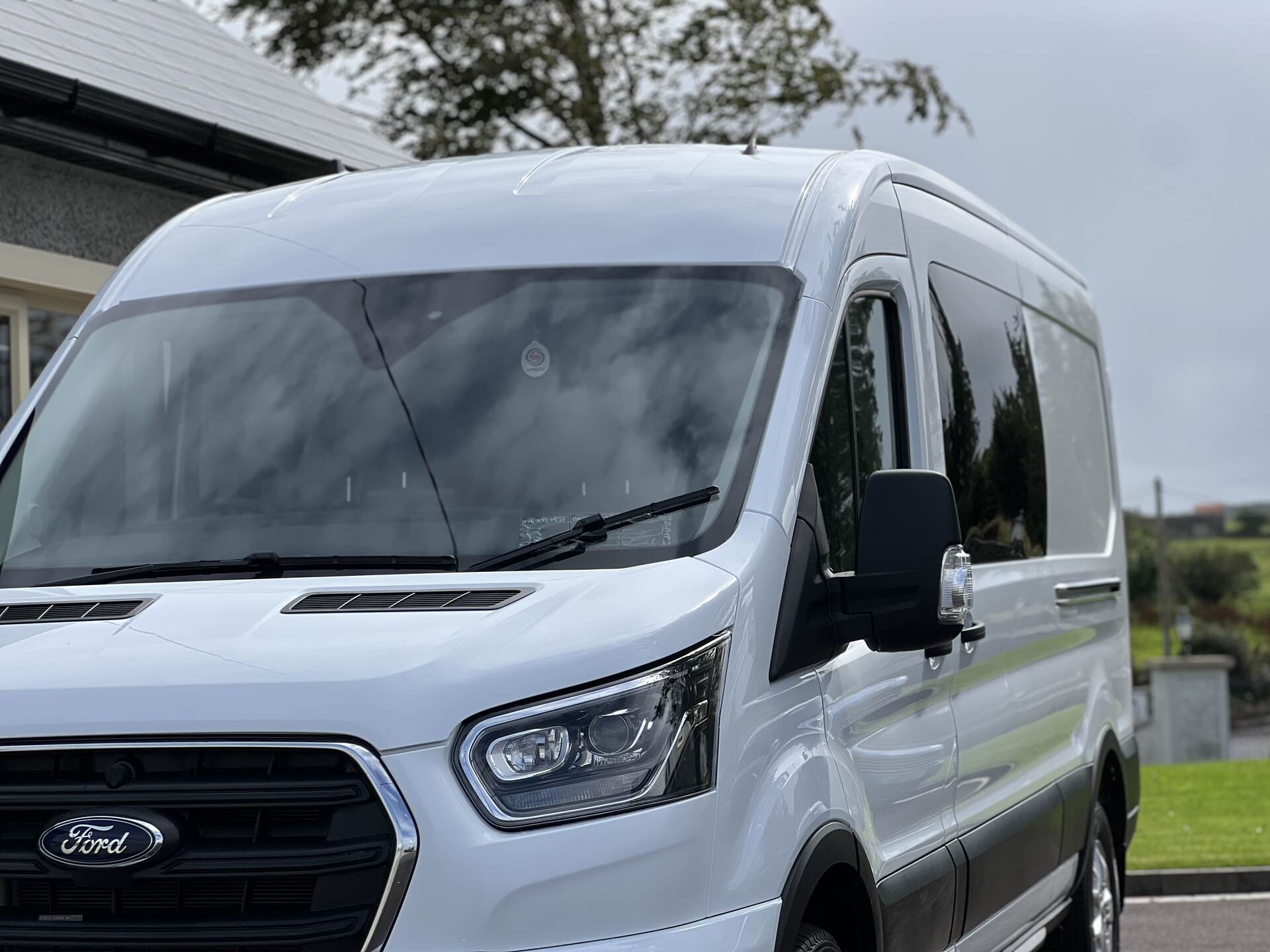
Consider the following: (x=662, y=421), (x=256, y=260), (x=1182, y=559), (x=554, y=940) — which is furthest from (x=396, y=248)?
(x=1182, y=559)

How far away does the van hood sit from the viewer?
309cm

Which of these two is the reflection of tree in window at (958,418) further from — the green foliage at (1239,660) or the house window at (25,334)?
the green foliage at (1239,660)

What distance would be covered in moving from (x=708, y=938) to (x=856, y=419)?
1545 mm

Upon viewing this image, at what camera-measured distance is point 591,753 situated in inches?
124

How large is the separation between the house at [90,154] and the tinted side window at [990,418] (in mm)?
3693

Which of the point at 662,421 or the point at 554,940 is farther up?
the point at 662,421

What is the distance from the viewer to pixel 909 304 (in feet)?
16.0

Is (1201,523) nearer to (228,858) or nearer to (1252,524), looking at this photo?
(1252,524)

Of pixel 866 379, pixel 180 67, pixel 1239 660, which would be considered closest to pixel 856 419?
pixel 866 379

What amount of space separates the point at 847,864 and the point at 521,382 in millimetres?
1266

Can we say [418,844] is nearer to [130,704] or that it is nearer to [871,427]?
[130,704]

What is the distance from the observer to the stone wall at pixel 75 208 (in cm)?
902

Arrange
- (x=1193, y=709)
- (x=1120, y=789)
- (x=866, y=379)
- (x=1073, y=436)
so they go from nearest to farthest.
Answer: (x=866, y=379)
(x=1073, y=436)
(x=1120, y=789)
(x=1193, y=709)

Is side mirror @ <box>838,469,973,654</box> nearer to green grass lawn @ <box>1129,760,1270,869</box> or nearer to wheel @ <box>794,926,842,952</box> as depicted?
wheel @ <box>794,926,842,952</box>
